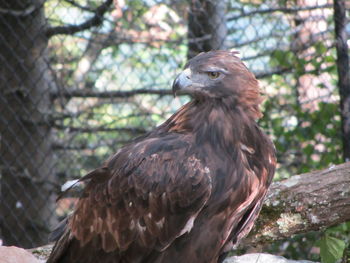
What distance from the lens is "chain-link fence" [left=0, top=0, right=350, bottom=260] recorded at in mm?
5973

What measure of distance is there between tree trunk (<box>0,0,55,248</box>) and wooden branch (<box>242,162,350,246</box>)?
8.64 feet

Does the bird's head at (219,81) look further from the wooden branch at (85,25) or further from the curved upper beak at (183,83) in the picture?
the wooden branch at (85,25)

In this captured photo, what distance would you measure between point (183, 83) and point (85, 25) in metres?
2.69

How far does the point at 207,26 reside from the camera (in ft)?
20.3

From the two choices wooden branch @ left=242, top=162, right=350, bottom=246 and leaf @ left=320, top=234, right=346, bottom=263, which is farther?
leaf @ left=320, top=234, right=346, bottom=263

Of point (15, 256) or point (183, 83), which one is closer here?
point (183, 83)

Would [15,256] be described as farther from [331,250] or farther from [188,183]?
[331,250]

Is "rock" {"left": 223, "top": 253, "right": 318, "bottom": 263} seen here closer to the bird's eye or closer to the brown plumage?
the brown plumage

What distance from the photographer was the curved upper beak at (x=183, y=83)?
363 centimetres

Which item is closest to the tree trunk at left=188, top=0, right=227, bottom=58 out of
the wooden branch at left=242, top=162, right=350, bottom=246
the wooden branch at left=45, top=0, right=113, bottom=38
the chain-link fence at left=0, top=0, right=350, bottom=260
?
the chain-link fence at left=0, top=0, right=350, bottom=260

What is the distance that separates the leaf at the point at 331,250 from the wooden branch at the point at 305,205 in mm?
120

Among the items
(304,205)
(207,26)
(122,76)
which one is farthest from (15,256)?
(122,76)

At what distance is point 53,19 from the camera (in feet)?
21.3

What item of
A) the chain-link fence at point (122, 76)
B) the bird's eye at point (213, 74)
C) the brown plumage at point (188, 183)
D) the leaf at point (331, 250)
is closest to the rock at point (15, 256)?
the brown plumage at point (188, 183)
